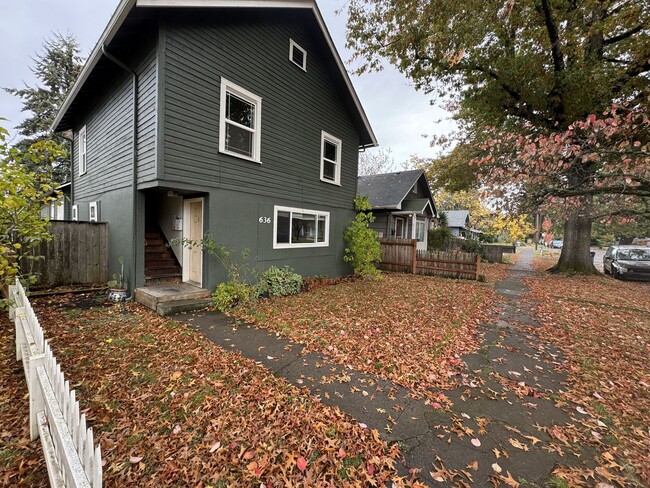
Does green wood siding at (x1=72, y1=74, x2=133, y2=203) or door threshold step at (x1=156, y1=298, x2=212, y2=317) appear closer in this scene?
door threshold step at (x1=156, y1=298, x2=212, y2=317)

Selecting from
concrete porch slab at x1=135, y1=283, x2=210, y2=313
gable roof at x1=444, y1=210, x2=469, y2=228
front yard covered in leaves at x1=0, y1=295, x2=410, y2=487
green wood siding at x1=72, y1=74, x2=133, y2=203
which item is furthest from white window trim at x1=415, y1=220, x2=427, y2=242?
front yard covered in leaves at x1=0, y1=295, x2=410, y2=487

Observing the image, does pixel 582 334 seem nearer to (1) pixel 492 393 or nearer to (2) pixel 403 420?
(1) pixel 492 393

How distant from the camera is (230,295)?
6.59 meters

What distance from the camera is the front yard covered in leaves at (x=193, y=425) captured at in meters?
2.09

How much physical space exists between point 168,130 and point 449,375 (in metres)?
6.88

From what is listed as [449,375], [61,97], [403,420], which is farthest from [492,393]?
[61,97]

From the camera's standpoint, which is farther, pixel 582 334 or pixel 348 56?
pixel 348 56

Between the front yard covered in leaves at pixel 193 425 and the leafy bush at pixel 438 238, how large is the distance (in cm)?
1897

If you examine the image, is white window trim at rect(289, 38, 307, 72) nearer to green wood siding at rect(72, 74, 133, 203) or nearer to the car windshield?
green wood siding at rect(72, 74, 133, 203)

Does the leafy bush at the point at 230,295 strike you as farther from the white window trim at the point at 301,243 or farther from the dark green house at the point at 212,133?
the white window trim at the point at 301,243

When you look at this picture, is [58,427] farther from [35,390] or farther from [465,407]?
[465,407]

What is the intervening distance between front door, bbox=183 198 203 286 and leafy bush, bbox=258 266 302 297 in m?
1.69

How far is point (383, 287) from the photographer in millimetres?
9391

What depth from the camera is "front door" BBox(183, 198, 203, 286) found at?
7.28 meters
